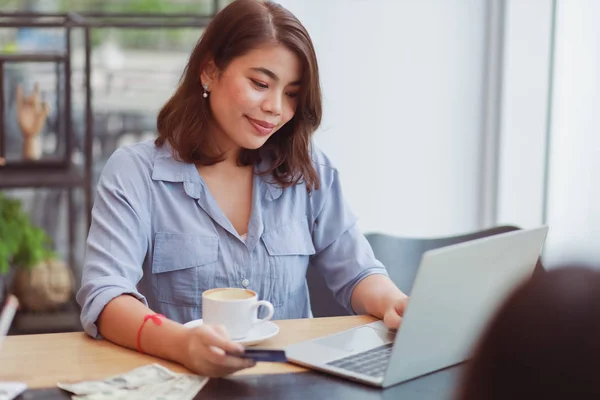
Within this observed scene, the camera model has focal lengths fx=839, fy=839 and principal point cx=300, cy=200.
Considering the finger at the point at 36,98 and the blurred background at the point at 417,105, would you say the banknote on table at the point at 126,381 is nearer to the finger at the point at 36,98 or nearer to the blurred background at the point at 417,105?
the blurred background at the point at 417,105

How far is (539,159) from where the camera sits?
10.1 ft

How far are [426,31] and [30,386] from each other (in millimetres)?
2302

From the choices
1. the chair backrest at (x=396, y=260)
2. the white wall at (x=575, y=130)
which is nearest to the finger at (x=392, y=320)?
the chair backrest at (x=396, y=260)

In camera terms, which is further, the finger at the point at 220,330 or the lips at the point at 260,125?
the lips at the point at 260,125

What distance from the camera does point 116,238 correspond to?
1.60m

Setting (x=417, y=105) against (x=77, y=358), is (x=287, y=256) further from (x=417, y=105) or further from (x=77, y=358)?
(x=417, y=105)

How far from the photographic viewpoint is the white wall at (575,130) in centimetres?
269

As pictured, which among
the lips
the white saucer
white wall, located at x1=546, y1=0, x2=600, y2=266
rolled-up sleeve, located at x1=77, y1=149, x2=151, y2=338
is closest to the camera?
the white saucer

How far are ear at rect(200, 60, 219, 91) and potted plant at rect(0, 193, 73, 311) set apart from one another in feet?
5.20

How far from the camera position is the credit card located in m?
1.16

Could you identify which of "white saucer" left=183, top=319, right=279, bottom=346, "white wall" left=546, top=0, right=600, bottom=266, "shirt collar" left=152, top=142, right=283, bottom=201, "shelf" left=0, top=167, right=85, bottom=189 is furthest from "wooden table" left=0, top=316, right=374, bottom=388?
"shelf" left=0, top=167, right=85, bottom=189

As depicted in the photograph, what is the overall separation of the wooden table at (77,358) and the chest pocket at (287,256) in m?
0.23

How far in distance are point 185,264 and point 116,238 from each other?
0.59 feet

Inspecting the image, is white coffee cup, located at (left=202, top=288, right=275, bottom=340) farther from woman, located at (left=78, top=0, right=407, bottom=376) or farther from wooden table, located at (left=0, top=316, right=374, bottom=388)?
woman, located at (left=78, top=0, right=407, bottom=376)
